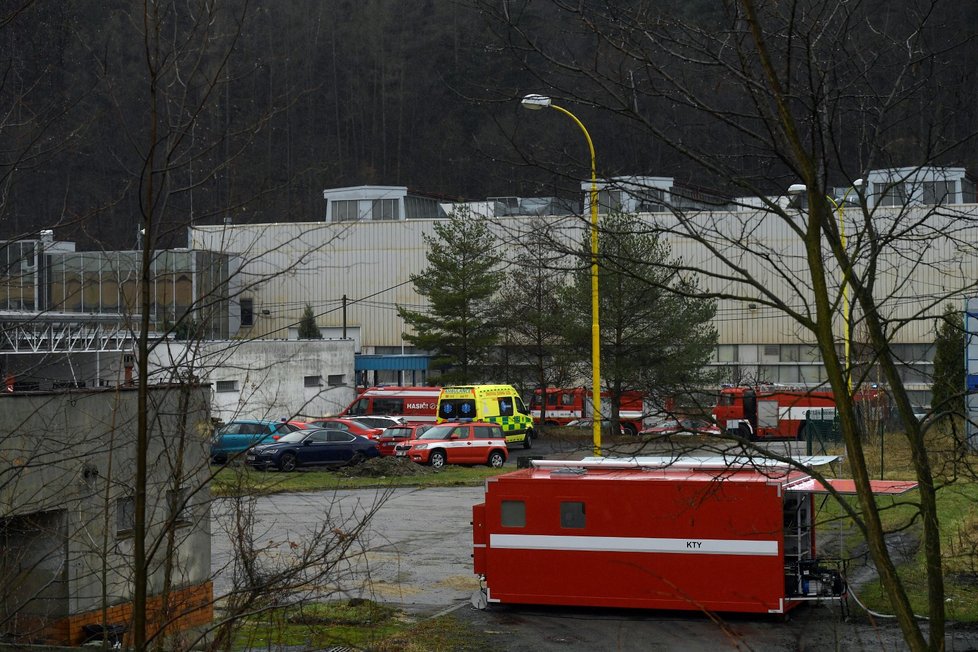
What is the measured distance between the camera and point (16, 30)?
21.7 feet

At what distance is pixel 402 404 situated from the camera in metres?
46.0

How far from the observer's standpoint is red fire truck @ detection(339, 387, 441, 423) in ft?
150

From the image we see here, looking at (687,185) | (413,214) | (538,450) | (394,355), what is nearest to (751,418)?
(538,450)

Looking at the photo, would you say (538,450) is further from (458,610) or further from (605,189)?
(605,189)

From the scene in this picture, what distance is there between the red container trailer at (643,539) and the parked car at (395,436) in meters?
21.7

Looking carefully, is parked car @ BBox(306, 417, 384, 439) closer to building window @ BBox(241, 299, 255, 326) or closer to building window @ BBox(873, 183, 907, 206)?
building window @ BBox(241, 299, 255, 326)

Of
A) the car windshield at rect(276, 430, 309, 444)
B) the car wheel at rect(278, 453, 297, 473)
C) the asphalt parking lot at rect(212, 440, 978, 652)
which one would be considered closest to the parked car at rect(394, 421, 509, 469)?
the car windshield at rect(276, 430, 309, 444)

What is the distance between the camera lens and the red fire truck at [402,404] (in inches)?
1801

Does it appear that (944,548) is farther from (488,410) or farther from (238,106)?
(488,410)

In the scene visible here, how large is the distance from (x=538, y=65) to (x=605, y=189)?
0.83 m

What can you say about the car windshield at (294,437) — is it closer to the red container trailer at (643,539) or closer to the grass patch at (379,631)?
the grass patch at (379,631)

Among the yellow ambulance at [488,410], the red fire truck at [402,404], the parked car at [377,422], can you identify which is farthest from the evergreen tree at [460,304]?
the parked car at [377,422]

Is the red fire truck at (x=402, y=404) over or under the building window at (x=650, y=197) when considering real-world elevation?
under

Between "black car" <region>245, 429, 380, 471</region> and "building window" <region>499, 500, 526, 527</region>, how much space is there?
58.7 ft
